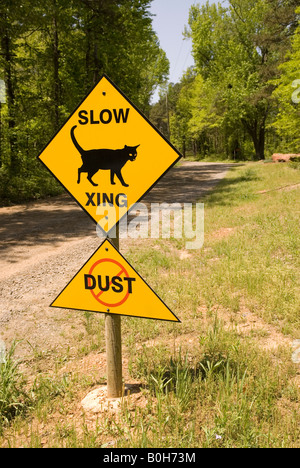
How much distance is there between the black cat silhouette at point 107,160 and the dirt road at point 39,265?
2.46 meters

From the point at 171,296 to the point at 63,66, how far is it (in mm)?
20357

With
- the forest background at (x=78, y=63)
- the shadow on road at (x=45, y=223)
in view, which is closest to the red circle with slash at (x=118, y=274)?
the shadow on road at (x=45, y=223)

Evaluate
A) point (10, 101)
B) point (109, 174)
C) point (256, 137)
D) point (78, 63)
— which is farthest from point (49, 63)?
point (256, 137)

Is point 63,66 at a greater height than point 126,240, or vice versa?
point 63,66

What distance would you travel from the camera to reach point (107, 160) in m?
2.29

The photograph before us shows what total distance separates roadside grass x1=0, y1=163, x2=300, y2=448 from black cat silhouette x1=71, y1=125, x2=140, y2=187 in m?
1.53

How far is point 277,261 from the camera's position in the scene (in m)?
5.74

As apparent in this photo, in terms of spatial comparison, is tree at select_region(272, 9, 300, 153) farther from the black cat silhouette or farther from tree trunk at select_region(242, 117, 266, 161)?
tree trunk at select_region(242, 117, 266, 161)

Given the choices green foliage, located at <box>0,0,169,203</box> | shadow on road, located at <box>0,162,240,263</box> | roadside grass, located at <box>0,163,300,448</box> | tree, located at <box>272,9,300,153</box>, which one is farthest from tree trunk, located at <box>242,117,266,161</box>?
roadside grass, located at <box>0,163,300,448</box>

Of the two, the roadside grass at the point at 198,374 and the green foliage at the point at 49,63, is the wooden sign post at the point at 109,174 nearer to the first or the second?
the roadside grass at the point at 198,374

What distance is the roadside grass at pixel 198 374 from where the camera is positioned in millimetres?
2273

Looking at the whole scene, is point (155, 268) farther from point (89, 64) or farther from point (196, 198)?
point (89, 64)
